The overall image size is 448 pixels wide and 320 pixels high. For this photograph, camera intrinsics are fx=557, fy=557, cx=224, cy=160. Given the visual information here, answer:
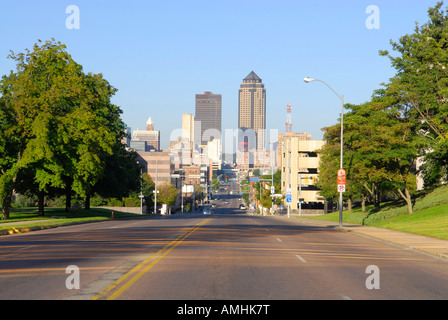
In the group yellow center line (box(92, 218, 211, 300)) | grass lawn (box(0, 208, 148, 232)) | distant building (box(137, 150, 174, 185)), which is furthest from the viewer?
distant building (box(137, 150, 174, 185))

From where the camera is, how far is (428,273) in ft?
49.4

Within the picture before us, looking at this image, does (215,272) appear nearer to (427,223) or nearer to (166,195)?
(427,223)

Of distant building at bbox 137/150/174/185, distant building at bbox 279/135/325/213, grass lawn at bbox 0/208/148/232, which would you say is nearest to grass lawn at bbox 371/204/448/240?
grass lawn at bbox 0/208/148/232

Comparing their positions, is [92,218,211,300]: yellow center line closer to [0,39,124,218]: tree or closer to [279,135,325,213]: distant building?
[0,39,124,218]: tree

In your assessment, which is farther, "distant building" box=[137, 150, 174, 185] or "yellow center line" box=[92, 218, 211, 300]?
"distant building" box=[137, 150, 174, 185]

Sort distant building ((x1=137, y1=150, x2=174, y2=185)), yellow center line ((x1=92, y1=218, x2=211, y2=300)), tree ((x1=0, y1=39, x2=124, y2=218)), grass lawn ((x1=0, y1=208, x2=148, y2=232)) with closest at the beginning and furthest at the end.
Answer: yellow center line ((x1=92, y1=218, x2=211, y2=300)) → grass lawn ((x1=0, y1=208, x2=148, y2=232)) → tree ((x1=0, y1=39, x2=124, y2=218)) → distant building ((x1=137, y1=150, x2=174, y2=185))

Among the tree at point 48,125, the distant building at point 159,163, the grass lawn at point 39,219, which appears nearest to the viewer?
the grass lawn at point 39,219

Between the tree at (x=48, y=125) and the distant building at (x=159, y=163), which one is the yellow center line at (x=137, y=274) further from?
the distant building at (x=159, y=163)

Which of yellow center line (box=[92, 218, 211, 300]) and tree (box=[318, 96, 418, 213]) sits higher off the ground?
tree (box=[318, 96, 418, 213])

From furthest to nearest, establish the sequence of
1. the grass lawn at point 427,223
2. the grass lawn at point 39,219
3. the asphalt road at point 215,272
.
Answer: the grass lawn at point 39,219, the grass lawn at point 427,223, the asphalt road at point 215,272

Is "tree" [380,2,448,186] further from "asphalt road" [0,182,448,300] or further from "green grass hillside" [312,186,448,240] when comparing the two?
"asphalt road" [0,182,448,300]

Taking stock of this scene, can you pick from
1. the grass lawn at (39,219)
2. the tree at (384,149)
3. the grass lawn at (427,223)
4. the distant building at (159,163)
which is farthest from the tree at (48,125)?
the distant building at (159,163)

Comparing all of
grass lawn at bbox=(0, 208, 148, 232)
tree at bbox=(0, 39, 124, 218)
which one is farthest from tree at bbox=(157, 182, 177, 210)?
tree at bbox=(0, 39, 124, 218)

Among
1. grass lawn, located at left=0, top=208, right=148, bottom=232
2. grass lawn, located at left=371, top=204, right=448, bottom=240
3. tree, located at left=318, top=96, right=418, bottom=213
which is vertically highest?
tree, located at left=318, top=96, right=418, bottom=213
